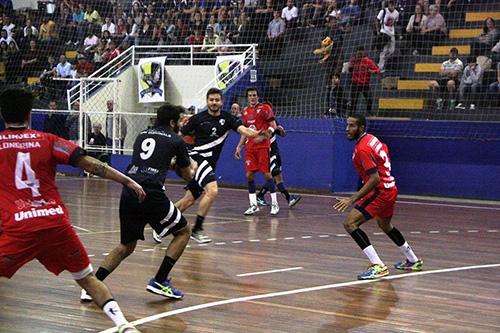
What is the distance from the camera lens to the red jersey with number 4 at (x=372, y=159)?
10508 mm

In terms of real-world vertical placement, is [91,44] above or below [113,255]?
above

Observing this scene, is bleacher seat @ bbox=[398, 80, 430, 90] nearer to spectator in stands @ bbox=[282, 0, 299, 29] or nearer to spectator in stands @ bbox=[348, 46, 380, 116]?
spectator in stands @ bbox=[348, 46, 380, 116]

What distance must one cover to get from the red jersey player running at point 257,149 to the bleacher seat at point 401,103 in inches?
227

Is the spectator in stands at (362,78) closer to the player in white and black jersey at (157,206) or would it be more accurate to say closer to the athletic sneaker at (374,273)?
the athletic sneaker at (374,273)

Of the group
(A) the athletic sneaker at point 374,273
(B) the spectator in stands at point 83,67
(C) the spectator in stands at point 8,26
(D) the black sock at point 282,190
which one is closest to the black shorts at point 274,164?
(D) the black sock at point 282,190

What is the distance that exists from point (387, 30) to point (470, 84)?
3.09m

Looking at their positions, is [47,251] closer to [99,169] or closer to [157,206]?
A: [99,169]

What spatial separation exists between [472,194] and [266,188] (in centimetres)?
540

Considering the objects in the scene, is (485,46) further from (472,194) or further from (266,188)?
(266,188)

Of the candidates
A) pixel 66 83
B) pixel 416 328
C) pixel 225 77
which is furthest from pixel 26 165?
pixel 66 83

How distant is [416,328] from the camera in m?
7.93

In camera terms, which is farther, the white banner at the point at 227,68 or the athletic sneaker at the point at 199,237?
the white banner at the point at 227,68

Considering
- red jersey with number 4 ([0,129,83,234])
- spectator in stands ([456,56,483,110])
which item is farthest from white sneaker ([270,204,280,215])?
red jersey with number 4 ([0,129,83,234])

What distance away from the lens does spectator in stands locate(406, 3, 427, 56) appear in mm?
23750
